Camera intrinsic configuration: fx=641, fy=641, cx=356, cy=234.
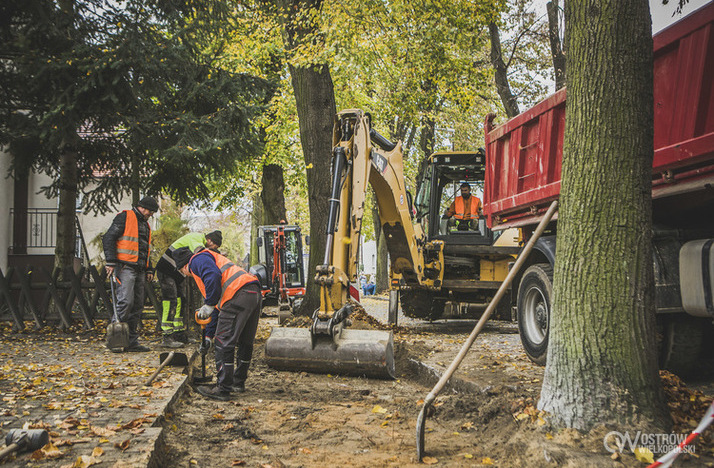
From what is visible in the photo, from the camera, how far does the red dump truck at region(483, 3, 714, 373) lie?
15.3 feet

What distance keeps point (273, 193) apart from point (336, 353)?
50.8 feet

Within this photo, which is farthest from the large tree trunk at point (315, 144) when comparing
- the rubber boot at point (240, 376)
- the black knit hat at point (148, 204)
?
the rubber boot at point (240, 376)

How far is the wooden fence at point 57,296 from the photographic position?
1039cm

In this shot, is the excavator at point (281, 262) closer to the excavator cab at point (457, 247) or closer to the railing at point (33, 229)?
the railing at point (33, 229)

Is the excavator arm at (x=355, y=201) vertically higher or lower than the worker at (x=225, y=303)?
higher

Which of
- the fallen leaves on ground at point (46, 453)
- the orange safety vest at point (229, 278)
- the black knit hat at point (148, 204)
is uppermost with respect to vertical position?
the black knit hat at point (148, 204)

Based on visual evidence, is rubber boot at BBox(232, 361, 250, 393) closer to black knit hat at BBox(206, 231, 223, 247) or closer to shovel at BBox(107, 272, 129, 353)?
black knit hat at BBox(206, 231, 223, 247)

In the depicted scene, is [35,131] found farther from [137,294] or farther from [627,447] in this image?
[627,447]

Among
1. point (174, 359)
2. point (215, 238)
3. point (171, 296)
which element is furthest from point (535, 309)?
point (171, 296)

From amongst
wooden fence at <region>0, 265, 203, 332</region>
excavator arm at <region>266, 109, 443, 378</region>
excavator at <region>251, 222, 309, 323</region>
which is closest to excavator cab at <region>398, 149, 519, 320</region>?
excavator arm at <region>266, 109, 443, 378</region>

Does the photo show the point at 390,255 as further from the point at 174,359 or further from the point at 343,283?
the point at 174,359

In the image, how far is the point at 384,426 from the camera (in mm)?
5156

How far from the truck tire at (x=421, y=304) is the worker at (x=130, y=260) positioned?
5638mm

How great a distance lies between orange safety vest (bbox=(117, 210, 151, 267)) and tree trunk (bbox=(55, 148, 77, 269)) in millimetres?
4164
